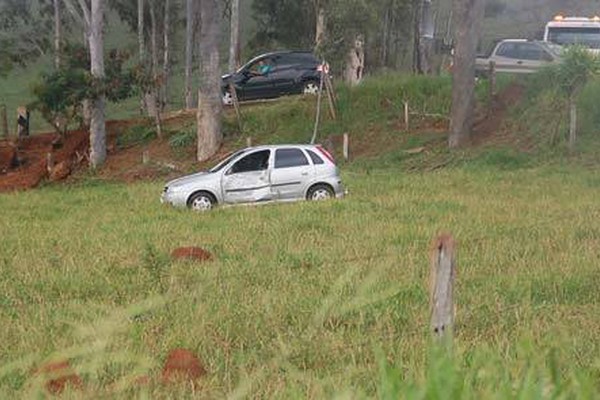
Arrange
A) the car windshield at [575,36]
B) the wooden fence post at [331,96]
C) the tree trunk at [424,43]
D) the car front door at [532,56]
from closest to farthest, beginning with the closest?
the wooden fence post at [331,96] < the car front door at [532,56] < the car windshield at [575,36] < the tree trunk at [424,43]

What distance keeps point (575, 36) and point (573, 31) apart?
16.2 inches

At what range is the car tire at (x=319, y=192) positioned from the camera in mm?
19422

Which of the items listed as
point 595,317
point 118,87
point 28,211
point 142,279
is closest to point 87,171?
point 118,87

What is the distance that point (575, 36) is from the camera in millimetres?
33062

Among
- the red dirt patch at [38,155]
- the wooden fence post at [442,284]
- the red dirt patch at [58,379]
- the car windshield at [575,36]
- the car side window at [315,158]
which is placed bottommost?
the red dirt patch at [38,155]

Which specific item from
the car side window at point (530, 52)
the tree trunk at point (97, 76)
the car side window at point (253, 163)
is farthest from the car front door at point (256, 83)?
the car side window at point (253, 163)

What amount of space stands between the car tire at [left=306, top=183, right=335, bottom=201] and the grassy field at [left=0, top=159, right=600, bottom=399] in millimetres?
1384

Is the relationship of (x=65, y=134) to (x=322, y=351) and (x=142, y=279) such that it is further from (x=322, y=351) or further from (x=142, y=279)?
(x=322, y=351)

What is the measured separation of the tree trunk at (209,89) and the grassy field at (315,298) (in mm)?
10528

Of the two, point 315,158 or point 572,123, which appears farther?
point 572,123

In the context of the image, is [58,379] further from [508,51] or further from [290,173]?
[508,51]

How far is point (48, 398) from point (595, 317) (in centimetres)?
458

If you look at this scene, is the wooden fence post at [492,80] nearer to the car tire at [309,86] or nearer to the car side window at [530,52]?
the car side window at [530,52]

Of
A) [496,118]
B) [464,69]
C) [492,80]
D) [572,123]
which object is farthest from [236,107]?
[572,123]
